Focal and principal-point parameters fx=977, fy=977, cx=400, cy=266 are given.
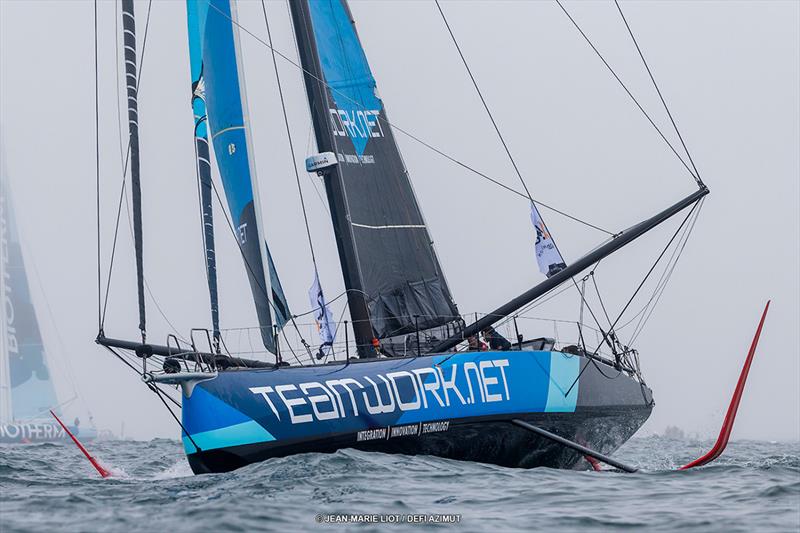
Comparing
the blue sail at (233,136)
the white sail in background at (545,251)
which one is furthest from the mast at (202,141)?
the white sail in background at (545,251)

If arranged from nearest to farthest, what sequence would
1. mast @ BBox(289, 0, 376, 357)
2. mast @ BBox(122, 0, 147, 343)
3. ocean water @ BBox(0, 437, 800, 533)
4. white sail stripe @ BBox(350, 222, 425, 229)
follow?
ocean water @ BBox(0, 437, 800, 533)
mast @ BBox(122, 0, 147, 343)
mast @ BBox(289, 0, 376, 357)
white sail stripe @ BBox(350, 222, 425, 229)

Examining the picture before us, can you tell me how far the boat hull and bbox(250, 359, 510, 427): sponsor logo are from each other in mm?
13

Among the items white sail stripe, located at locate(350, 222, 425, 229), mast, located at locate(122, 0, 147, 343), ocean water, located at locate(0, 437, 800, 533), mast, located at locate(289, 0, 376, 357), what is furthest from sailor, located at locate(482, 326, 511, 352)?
mast, located at locate(122, 0, 147, 343)

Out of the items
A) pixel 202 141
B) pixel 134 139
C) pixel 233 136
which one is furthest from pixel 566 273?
pixel 134 139

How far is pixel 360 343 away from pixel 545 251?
335 centimetres

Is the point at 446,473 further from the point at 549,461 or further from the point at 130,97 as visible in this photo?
the point at 130,97

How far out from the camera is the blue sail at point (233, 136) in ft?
47.9

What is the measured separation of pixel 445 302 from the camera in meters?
17.1

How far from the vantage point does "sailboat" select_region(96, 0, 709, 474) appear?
11.9 metres

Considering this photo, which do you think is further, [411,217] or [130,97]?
[411,217]

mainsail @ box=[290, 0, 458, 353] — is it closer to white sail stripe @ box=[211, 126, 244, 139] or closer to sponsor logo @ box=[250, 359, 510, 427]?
white sail stripe @ box=[211, 126, 244, 139]

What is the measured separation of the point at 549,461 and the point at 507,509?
5559 mm

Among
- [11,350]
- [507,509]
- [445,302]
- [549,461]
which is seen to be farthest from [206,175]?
[11,350]

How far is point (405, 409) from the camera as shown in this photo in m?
12.4
